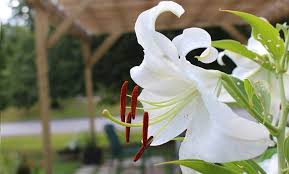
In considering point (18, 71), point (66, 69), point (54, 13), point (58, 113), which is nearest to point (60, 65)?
point (66, 69)

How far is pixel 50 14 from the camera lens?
4.64 meters

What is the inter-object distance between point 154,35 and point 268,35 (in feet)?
0.52

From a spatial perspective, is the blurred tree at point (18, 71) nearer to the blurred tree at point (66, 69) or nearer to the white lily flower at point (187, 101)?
the blurred tree at point (66, 69)

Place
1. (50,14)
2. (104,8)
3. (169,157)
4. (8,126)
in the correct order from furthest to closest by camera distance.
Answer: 1. (8,126)
2. (169,157)
3. (104,8)
4. (50,14)

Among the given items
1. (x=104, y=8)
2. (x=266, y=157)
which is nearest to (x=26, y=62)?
(x=104, y=8)

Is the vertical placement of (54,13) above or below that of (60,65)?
above

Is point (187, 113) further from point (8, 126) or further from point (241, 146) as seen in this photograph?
point (8, 126)

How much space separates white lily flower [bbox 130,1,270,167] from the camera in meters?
0.47

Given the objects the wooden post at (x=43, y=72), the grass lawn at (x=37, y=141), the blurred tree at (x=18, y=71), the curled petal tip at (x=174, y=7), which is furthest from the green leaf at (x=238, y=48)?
the blurred tree at (x=18, y=71)

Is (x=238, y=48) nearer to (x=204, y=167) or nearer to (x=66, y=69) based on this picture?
(x=204, y=167)

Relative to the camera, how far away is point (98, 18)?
234 inches

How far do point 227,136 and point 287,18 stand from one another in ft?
16.0

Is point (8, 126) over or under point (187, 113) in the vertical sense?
under

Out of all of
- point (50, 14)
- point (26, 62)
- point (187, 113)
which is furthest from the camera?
point (26, 62)
